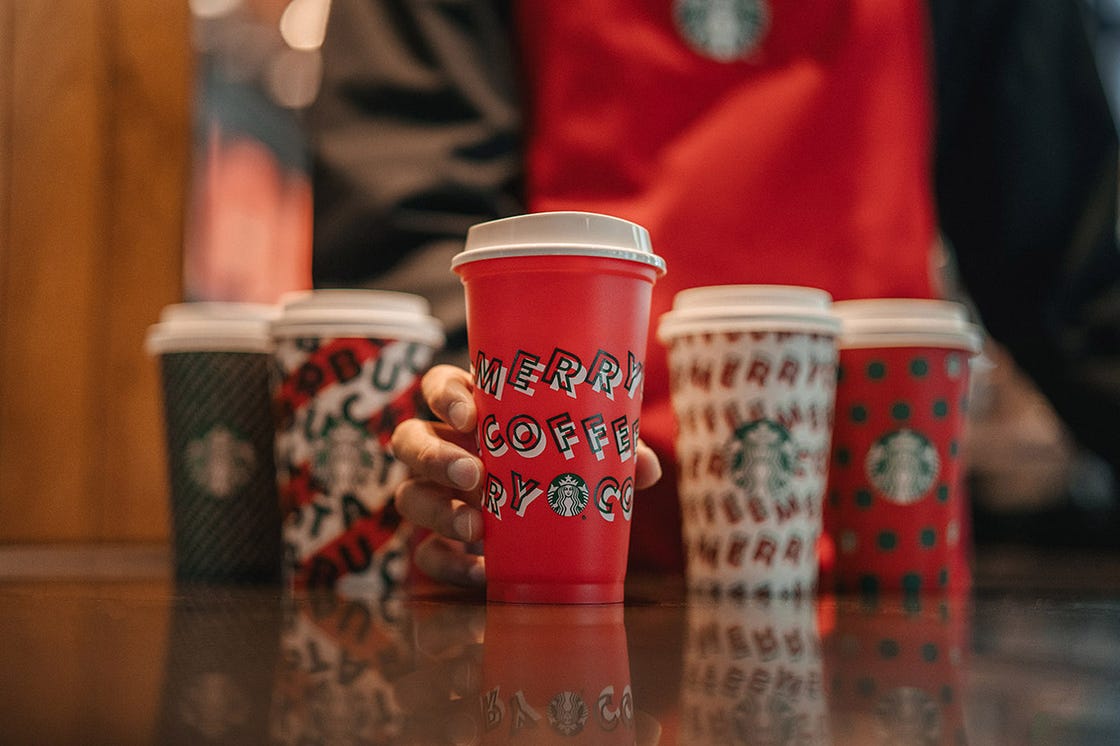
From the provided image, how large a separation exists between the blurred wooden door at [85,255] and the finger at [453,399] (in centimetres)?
134

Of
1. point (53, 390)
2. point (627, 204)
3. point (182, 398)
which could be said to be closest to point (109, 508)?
point (53, 390)

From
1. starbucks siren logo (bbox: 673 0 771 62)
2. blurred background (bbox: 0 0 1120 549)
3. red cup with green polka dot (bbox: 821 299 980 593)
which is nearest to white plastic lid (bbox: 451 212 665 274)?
red cup with green polka dot (bbox: 821 299 980 593)

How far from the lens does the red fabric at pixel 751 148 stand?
1.31 metres

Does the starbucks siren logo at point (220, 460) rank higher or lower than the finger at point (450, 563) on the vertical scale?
higher

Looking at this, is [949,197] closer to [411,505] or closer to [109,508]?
[411,505]

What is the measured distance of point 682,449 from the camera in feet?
3.15

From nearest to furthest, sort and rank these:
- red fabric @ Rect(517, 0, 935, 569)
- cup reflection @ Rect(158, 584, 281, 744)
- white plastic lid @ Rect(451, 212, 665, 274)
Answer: cup reflection @ Rect(158, 584, 281, 744) < white plastic lid @ Rect(451, 212, 665, 274) < red fabric @ Rect(517, 0, 935, 569)

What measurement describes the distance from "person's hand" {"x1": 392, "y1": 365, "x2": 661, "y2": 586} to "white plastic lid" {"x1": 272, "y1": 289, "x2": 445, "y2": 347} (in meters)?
0.05

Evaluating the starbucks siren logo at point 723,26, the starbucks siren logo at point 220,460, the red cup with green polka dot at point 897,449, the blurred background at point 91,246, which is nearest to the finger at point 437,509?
the starbucks siren logo at point 220,460

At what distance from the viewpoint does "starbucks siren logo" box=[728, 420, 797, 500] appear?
0.91 m

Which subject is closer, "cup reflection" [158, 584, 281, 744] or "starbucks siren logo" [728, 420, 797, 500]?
"cup reflection" [158, 584, 281, 744]

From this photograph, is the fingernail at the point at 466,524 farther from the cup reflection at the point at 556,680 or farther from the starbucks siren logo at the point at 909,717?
the starbucks siren logo at the point at 909,717

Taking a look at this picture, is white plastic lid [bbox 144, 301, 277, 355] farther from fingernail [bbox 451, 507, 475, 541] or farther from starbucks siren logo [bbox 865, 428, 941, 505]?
starbucks siren logo [bbox 865, 428, 941, 505]

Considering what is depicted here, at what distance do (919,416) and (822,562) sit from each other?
0.73 ft
